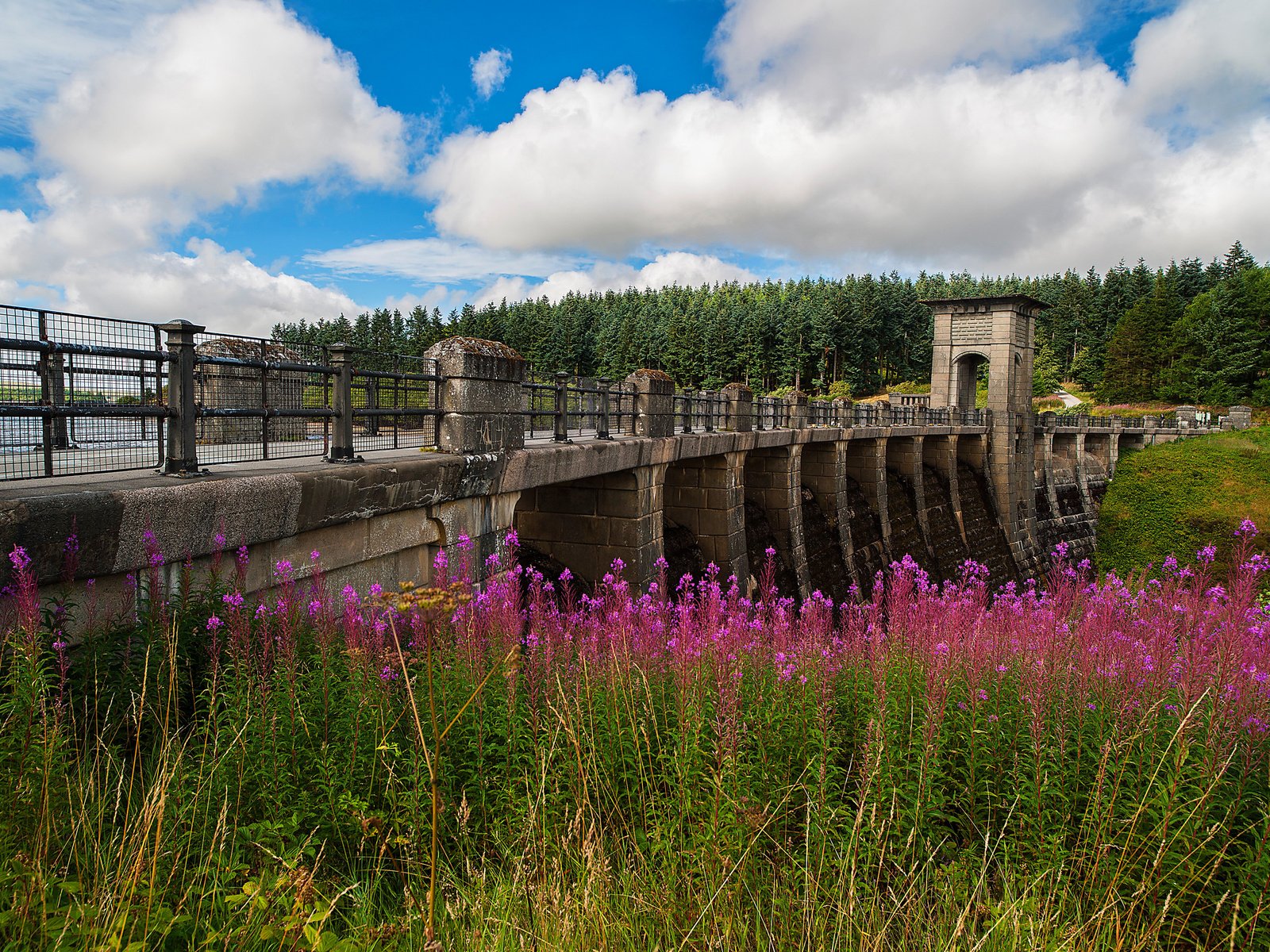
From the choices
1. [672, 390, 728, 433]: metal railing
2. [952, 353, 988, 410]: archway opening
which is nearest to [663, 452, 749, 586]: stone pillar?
[672, 390, 728, 433]: metal railing

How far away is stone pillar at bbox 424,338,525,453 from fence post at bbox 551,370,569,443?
1542 mm

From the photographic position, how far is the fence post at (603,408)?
10359 mm

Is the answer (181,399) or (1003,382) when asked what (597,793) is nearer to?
(181,399)

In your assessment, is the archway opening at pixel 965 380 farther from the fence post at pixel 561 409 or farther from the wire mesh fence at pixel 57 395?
the wire mesh fence at pixel 57 395

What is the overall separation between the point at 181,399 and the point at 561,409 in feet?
16.5

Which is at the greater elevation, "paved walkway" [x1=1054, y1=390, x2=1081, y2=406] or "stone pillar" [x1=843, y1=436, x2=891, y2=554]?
"paved walkway" [x1=1054, y1=390, x2=1081, y2=406]

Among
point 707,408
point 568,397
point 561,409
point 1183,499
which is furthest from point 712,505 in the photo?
point 1183,499

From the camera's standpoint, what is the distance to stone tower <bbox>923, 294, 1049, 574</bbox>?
115ft

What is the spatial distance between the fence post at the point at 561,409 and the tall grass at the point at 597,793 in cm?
520

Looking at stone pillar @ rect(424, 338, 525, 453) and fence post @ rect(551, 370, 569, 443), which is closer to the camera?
stone pillar @ rect(424, 338, 525, 453)

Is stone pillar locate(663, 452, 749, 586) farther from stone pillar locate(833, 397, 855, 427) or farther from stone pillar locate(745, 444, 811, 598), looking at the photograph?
stone pillar locate(833, 397, 855, 427)

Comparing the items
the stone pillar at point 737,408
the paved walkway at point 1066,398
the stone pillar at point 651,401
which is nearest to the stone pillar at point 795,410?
the stone pillar at point 737,408

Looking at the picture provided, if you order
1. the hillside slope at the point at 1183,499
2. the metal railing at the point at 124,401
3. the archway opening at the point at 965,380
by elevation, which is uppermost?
the archway opening at the point at 965,380

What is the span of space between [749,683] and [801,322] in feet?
265
